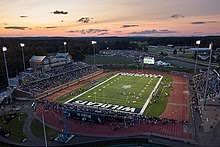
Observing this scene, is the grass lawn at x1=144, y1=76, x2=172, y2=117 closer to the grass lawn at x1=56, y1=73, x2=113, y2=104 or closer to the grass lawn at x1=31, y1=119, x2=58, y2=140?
the grass lawn at x1=31, y1=119, x2=58, y2=140

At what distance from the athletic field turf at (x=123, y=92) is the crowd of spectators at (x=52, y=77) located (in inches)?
256

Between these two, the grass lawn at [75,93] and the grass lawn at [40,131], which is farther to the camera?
the grass lawn at [75,93]

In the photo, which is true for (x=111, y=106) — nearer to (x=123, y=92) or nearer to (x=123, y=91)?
(x=123, y=92)

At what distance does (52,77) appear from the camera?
48.2m

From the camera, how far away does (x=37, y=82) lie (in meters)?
43.8

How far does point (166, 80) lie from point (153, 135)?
90.5 feet

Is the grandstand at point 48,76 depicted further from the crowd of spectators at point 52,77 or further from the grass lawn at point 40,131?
the grass lawn at point 40,131

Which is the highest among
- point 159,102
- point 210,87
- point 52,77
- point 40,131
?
point 52,77

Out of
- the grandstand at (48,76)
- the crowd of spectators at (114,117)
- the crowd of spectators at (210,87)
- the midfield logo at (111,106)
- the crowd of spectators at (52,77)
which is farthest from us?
the crowd of spectators at (52,77)

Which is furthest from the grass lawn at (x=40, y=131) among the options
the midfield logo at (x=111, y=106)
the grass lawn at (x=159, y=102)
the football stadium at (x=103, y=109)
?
the grass lawn at (x=159, y=102)

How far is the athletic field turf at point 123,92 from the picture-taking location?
3610 cm

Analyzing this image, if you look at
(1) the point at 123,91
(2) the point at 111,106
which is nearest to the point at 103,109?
(2) the point at 111,106

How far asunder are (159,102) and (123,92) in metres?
7.08

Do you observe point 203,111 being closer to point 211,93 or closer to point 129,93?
point 211,93
